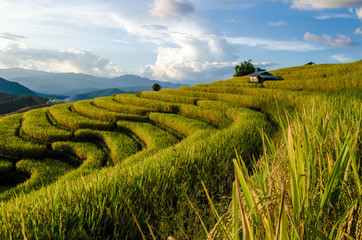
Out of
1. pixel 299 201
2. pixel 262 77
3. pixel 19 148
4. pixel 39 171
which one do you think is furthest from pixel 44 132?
pixel 262 77

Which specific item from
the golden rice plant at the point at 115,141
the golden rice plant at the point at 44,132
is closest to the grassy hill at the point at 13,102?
the golden rice plant at the point at 44,132

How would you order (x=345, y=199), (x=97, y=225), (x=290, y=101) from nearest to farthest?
(x=345, y=199), (x=97, y=225), (x=290, y=101)

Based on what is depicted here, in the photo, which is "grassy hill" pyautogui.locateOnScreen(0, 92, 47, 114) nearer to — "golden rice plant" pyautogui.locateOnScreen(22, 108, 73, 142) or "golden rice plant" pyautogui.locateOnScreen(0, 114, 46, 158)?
"golden rice plant" pyautogui.locateOnScreen(22, 108, 73, 142)

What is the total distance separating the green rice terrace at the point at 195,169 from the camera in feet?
3.72

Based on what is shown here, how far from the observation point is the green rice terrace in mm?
1133

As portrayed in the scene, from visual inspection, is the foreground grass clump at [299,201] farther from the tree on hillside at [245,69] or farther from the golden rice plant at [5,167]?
the tree on hillside at [245,69]

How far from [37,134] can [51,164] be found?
281 centimetres

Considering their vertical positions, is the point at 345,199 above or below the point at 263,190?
below

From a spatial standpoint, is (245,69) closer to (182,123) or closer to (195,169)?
(182,123)

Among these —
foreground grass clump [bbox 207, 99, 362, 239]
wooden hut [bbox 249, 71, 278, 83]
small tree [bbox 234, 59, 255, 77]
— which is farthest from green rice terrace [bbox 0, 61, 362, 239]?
small tree [bbox 234, 59, 255, 77]

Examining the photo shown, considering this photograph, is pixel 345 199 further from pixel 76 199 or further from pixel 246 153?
pixel 246 153

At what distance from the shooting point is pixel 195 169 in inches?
141

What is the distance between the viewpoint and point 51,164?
829cm

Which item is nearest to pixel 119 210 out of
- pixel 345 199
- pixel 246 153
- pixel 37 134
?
pixel 345 199
